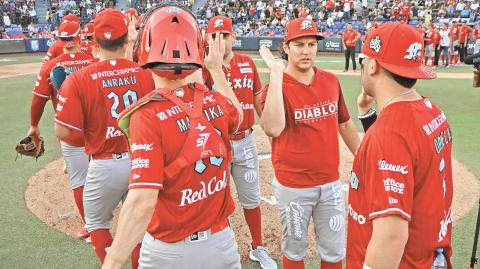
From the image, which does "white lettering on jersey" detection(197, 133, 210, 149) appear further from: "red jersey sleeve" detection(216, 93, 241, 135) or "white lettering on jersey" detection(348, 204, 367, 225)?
"white lettering on jersey" detection(348, 204, 367, 225)

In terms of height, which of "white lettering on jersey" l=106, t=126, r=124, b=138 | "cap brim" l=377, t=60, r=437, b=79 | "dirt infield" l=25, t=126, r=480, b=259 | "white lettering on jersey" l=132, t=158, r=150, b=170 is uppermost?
"cap brim" l=377, t=60, r=437, b=79

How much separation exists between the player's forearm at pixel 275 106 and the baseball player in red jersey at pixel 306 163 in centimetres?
13

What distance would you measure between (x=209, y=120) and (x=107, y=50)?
6.93 ft

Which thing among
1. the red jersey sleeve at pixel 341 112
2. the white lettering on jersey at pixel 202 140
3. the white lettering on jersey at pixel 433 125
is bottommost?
the red jersey sleeve at pixel 341 112

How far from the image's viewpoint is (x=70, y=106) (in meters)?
4.18

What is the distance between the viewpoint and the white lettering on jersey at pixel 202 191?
8.28 ft

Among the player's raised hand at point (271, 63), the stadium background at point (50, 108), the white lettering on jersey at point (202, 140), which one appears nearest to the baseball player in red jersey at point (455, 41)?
the stadium background at point (50, 108)

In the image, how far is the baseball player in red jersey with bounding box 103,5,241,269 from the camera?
7.53ft

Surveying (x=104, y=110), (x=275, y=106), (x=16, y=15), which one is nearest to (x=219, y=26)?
(x=104, y=110)

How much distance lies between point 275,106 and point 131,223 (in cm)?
199

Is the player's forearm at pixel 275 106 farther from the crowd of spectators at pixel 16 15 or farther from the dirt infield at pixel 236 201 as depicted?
the crowd of spectators at pixel 16 15

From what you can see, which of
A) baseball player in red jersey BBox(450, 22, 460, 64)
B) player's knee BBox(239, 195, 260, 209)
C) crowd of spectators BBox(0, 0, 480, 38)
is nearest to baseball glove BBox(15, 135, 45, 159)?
player's knee BBox(239, 195, 260, 209)

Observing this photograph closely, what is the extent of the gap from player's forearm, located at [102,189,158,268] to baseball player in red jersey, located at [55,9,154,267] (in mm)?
2186

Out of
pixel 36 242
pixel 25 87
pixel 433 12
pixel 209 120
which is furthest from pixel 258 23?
pixel 209 120
